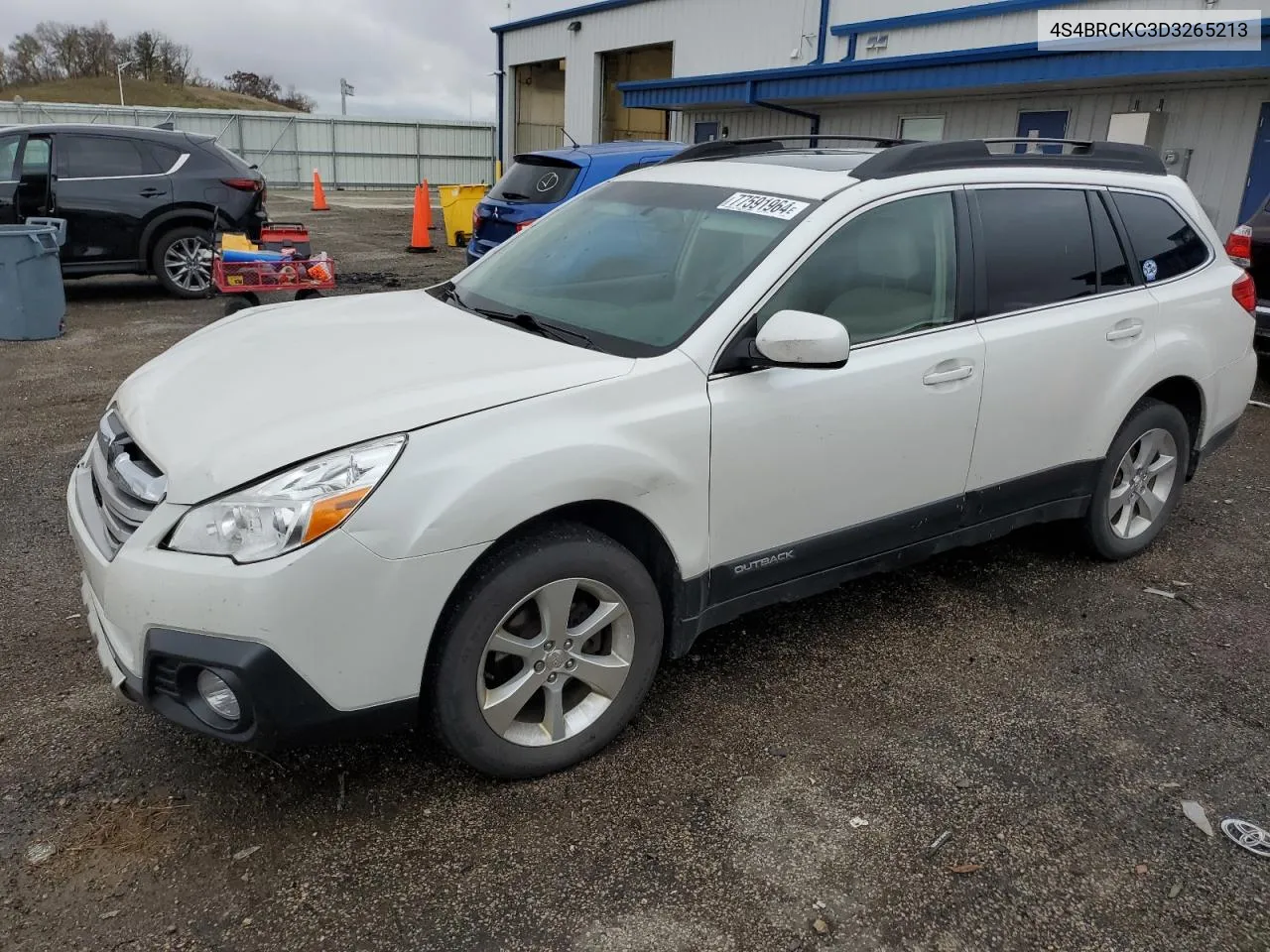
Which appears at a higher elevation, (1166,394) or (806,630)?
(1166,394)

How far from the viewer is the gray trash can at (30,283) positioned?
8.28 m

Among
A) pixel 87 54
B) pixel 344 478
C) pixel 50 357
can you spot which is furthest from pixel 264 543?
pixel 87 54

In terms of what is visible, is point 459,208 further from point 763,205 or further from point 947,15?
point 763,205

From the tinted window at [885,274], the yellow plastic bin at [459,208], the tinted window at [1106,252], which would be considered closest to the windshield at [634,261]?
the tinted window at [885,274]

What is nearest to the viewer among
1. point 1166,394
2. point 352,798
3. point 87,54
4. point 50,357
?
point 352,798

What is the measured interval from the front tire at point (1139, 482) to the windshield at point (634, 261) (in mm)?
2017

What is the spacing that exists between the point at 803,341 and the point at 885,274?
0.76 meters

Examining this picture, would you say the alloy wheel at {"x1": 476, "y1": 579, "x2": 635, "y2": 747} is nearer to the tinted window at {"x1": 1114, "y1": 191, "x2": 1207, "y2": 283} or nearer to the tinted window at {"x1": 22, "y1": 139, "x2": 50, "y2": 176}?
the tinted window at {"x1": 1114, "y1": 191, "x2": 1207, "y2": 283}

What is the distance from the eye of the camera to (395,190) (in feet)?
105

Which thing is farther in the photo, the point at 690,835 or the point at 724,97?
the point at 724,97

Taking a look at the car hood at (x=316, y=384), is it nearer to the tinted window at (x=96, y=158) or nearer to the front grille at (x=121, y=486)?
the front grille at (x=121, y=486)

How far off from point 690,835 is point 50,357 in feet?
25.0

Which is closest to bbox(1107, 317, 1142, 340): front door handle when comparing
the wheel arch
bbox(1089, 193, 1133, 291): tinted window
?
bbox(1089, 193, 1133, 291): tinted window

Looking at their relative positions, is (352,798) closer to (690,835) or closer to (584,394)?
(690,835)
